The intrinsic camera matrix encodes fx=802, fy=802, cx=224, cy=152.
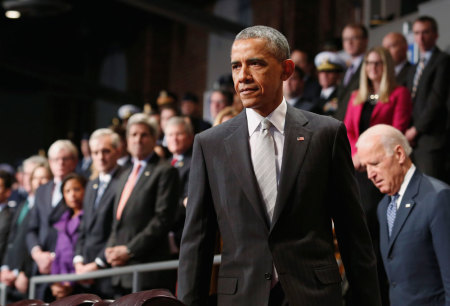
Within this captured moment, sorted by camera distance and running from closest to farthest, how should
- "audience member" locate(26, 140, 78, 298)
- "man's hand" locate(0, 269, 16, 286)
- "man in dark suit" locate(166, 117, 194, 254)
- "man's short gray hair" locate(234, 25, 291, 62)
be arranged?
"man's short gray hair" locate(234, 25, 291, 62), "man in dark suit" locate(166, 117, 194, 254), "audience member" locate(26, 140, 78, 298), "man's hand" locate(0, 269, 16, 286)

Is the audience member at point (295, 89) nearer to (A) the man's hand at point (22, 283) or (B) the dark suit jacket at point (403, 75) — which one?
(B) the dark suit jacket at point (403, 75)

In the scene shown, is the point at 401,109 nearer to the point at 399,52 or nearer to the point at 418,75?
the point at 418,75

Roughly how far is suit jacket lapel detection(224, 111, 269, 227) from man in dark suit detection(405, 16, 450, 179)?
3.31 metres

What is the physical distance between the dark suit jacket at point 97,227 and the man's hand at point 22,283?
1227 millimetres

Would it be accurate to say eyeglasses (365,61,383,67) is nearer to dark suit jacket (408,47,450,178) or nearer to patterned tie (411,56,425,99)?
dark suit jacket (408,47,450,178)

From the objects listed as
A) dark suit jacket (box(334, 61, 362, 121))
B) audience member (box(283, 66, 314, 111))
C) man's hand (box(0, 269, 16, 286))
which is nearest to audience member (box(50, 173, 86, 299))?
man's hand (box(0, 269, 16, 286))

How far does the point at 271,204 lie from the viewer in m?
2.52

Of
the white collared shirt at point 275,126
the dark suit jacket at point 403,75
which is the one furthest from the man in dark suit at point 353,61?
the white collared shirt at point 275,126

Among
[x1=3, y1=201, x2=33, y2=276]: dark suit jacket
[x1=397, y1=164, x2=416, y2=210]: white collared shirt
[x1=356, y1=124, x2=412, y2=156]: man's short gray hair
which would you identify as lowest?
[x1=3, y1=201, x2=33, y2=276]: dark suit jacket

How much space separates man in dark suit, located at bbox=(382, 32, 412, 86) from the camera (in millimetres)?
6711

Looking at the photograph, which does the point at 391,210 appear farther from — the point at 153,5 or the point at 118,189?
the point at 153,5

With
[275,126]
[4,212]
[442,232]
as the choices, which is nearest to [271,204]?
[275,126]

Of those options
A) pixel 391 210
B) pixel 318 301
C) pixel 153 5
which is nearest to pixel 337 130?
pixel 318 301

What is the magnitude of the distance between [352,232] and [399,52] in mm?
4509
